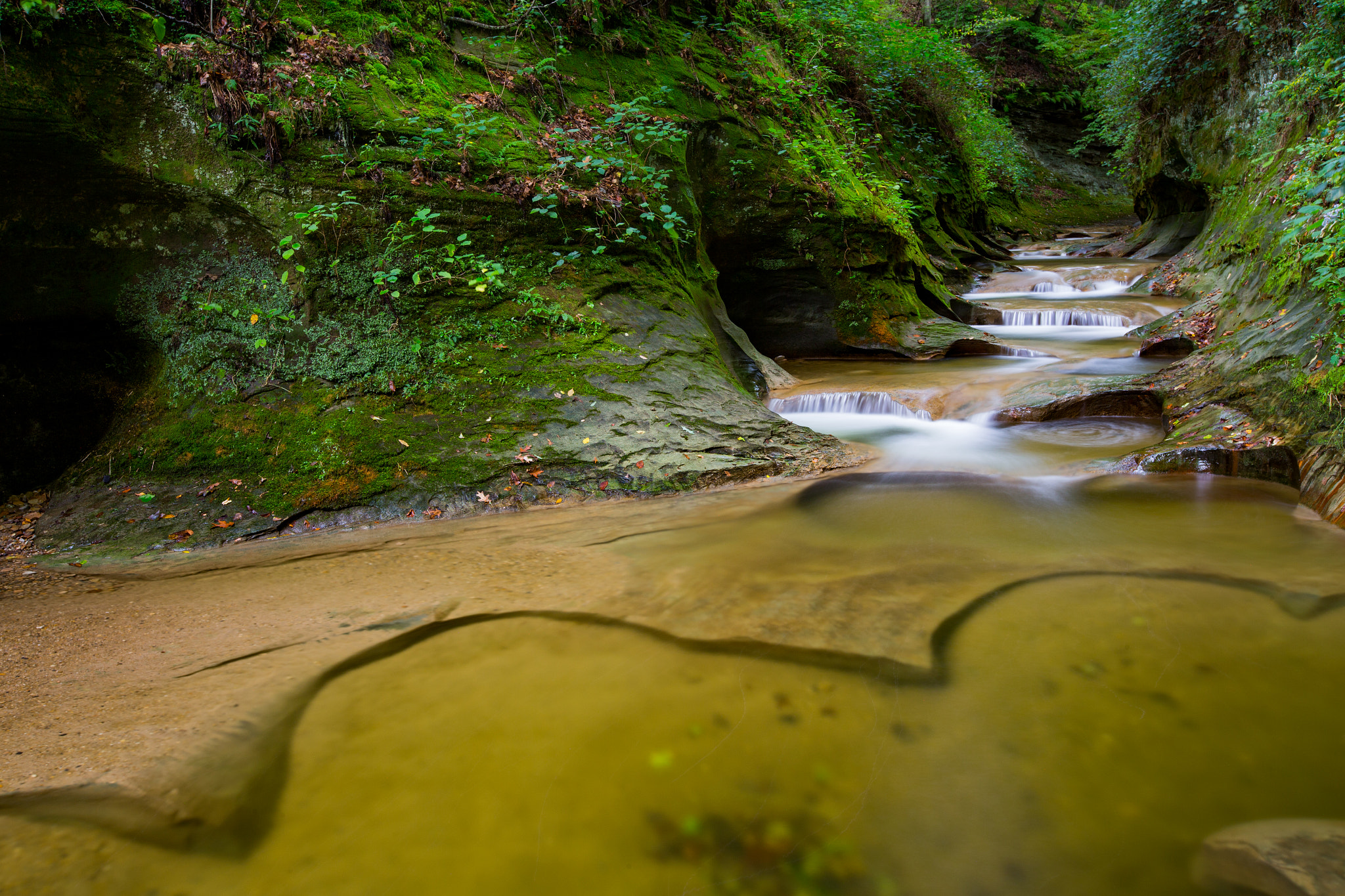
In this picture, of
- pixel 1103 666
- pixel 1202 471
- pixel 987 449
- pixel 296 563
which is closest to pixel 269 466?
pixel 296 563

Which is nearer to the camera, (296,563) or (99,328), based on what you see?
(296,563)

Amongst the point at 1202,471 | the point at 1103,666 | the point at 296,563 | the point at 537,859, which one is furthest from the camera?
the point at 1202,471

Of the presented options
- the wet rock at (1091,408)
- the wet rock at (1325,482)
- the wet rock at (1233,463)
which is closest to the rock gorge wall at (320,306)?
the wet rock at (1091,408)

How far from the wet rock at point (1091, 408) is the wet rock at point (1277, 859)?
558cm

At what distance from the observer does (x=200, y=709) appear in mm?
2023

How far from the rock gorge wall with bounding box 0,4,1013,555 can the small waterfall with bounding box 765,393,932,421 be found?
160cm

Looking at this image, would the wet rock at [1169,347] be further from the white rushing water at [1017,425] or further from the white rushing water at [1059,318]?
the white rushing water at [1059,318]

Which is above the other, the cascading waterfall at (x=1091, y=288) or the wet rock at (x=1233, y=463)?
the cascading waterfall at (x=1091, y=288)

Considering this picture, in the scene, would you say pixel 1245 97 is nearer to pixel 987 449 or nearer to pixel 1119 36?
pixel 1119 36

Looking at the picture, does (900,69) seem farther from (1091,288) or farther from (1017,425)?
(1017,425)

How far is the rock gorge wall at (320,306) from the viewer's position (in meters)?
4.40

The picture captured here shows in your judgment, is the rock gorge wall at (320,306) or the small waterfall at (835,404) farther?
the small waterfall at (835,404)

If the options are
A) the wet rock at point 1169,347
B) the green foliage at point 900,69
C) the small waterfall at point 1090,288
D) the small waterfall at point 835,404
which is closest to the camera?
the small waterfall at point 835,404

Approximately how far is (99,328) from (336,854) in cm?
498
